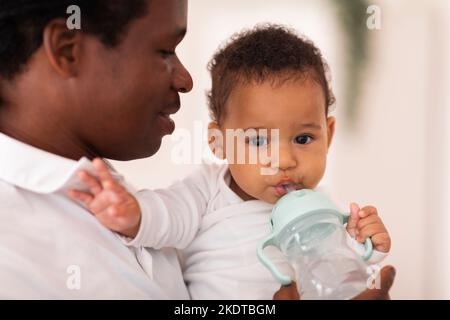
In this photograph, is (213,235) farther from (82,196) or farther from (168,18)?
(168,18)

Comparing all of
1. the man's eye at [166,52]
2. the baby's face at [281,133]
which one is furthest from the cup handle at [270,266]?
the man's eye at [166,52]

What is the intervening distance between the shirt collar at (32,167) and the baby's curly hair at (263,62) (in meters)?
0.30

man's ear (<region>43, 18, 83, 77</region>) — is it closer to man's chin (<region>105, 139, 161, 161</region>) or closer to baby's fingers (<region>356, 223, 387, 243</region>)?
man's chin (<region>105, 139, 161, 161</region>)

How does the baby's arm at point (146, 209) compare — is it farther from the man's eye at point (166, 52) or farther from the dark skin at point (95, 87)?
the man's eye at point (166, 52)

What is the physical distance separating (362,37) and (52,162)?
76 centimetres

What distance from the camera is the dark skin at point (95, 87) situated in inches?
34.2

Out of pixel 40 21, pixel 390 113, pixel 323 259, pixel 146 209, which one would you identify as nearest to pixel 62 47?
pixel 40 21

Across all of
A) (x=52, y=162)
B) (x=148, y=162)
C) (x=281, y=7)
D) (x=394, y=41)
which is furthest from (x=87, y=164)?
(x=394, y=41)

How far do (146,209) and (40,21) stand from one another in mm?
311

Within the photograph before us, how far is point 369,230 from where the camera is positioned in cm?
93

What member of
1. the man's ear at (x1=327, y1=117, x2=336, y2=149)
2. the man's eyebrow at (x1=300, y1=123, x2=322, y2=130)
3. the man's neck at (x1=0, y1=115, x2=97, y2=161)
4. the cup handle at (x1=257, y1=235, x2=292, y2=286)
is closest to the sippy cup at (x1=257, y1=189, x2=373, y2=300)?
the cup handle at (x1=257, y1=235, x2=292, y2=286)

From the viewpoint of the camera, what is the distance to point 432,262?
4.42 ft

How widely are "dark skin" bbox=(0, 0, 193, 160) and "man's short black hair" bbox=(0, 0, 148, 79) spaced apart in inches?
0.4
